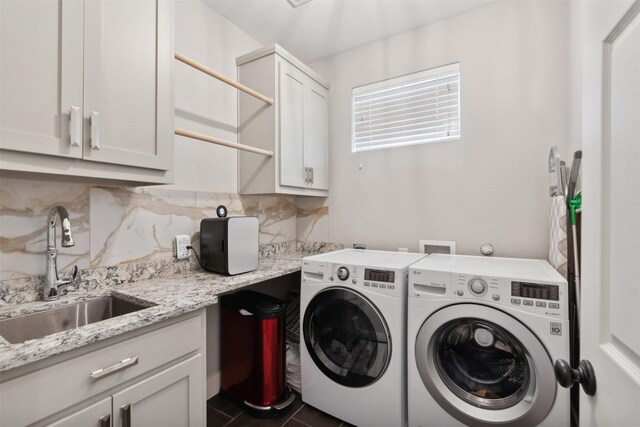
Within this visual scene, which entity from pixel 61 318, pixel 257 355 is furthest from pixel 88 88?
pixel 257 355

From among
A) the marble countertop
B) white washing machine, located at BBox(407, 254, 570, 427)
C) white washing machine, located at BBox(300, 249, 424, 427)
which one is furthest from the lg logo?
the marble countertop

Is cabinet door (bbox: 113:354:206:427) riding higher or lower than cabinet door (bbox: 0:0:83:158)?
lower

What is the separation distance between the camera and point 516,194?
1950mm

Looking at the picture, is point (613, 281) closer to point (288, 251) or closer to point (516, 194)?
point (516, 194)

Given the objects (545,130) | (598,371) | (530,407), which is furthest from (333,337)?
(545,130)

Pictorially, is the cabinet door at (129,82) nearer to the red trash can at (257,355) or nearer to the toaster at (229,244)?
the toaster at (229,244)

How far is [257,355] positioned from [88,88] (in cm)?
158

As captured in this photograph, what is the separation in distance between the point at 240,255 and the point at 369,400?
1.08 meters

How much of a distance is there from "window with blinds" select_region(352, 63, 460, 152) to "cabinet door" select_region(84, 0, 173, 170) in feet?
5.25

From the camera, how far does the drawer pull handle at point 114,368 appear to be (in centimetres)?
91

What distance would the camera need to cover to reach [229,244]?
5.45ft

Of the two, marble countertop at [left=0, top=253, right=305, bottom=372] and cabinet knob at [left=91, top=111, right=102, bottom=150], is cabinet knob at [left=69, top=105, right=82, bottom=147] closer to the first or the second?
cabinet knob at [left=91, top=111, right=102, bottom=150]

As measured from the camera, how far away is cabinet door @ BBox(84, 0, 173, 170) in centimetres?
111

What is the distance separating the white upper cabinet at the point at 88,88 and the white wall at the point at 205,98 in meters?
0.47
